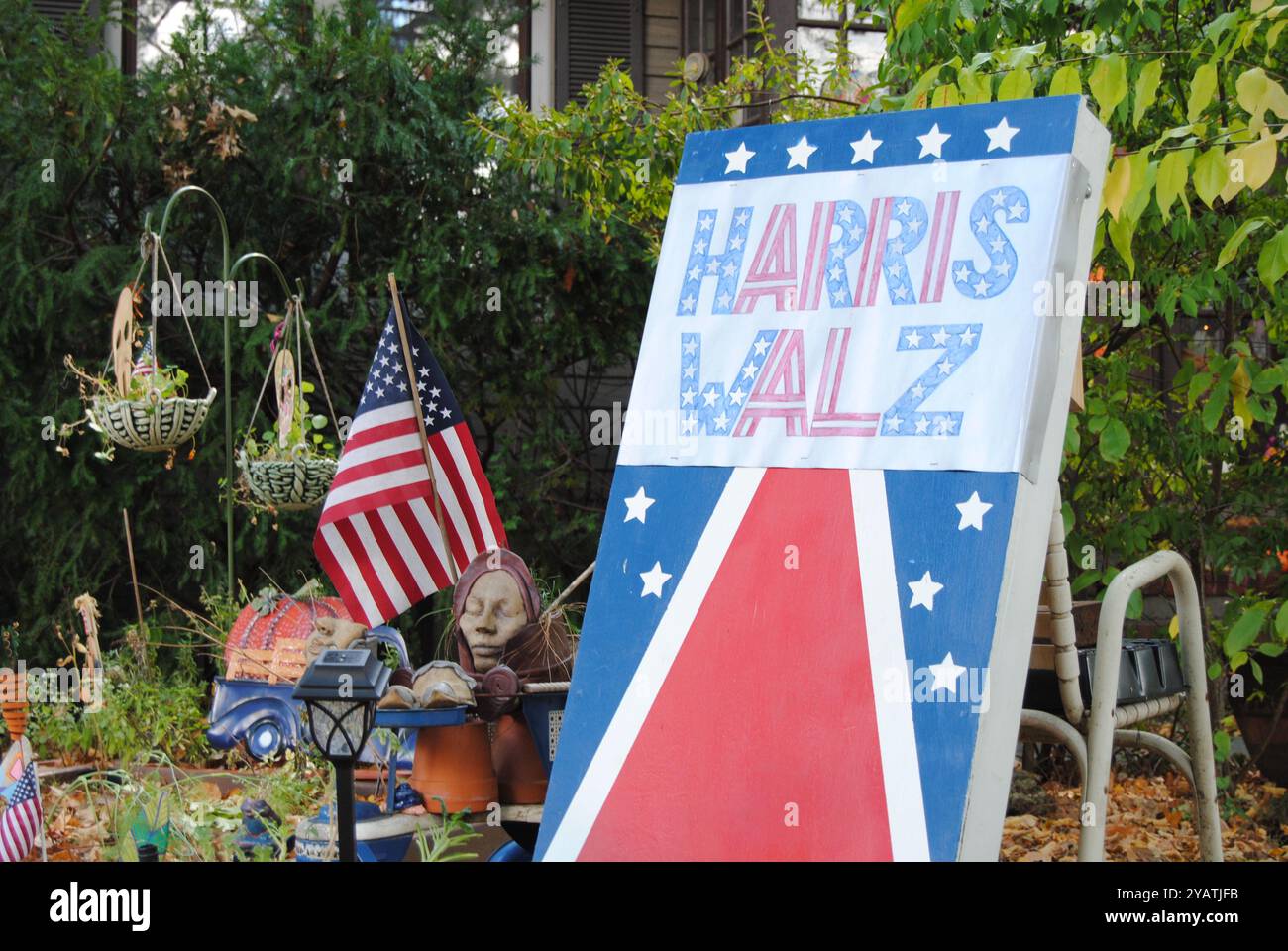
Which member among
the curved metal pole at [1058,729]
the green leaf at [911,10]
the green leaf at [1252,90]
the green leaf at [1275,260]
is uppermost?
the green leaf at [911,10]

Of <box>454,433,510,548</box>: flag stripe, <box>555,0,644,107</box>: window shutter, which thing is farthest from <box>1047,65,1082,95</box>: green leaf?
<box>555,0,644,107</box>: window shutter

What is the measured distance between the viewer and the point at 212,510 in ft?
22.9

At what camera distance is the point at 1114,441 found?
422 centimetres

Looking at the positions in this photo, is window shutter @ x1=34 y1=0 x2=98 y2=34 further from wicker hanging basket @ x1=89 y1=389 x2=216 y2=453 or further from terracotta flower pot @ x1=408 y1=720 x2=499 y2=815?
terracotta flower pot @ x1=408 y1=720 x2=499 y2=815

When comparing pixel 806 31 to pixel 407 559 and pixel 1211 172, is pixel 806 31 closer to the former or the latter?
pixel 407 559

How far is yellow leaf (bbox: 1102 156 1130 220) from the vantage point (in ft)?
8.30

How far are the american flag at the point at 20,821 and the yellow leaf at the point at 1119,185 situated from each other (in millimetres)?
3090

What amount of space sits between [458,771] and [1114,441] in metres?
2.33

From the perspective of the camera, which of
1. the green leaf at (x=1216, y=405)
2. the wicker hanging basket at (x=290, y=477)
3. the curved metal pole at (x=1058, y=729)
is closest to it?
the curved metal pole at (x=1058, y=729)

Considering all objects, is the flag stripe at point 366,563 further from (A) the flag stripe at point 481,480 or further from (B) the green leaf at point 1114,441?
(B) the green leaf at point 1114,441

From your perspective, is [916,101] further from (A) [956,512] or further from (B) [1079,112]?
(A) [956,512]

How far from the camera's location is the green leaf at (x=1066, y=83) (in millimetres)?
2662

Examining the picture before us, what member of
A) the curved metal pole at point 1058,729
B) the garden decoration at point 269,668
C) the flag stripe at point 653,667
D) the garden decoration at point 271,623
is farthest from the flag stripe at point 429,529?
the curved metal pole at point 1058,729

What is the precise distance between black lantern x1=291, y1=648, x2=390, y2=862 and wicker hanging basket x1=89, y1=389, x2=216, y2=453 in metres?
2.64
